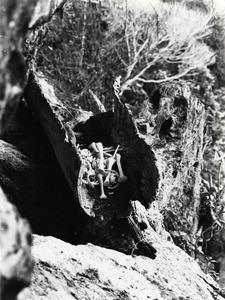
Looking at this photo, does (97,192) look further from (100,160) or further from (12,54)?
(12,54)

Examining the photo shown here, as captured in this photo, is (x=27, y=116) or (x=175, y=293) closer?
(x=175, y=293)

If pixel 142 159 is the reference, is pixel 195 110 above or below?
above

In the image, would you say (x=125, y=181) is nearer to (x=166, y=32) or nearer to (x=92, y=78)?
(x=92, y=78)

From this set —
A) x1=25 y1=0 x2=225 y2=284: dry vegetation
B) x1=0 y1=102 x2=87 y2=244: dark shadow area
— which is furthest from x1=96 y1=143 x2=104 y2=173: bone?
x1=25 y1=0 x2=225 y2=284: dry vegetation

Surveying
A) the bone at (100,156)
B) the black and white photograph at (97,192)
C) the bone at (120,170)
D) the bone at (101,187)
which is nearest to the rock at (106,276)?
the black and white photograph at (97,192)

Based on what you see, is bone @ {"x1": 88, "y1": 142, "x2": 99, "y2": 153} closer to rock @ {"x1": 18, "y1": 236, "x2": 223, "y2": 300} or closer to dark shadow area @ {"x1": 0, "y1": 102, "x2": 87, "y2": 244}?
dark shadow area @ {"x1": 0, "y1": 102, "x2": 87, "y2": 244}

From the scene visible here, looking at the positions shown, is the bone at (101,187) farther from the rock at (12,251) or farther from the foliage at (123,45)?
the foliage at (123,45)

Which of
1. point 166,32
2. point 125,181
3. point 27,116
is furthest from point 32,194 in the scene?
point 166,32
